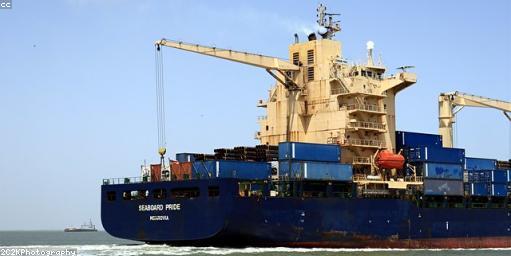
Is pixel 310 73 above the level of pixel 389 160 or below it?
above

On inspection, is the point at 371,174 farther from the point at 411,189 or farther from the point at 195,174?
the point at 195,174

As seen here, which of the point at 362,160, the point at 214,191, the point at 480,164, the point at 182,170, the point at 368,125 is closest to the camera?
the point at 214,191

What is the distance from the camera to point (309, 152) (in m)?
48.7

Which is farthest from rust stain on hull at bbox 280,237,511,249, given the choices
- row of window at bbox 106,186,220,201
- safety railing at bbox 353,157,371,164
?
safety railing at bbox 353,157,371,164

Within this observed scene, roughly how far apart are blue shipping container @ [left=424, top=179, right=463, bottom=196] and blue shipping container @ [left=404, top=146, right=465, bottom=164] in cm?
149

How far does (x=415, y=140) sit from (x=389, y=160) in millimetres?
5578

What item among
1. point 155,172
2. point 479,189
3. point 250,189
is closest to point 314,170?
point 250,189

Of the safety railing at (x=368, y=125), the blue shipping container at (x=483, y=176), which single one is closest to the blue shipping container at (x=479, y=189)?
the blue shipping container at (x=483, y=176)

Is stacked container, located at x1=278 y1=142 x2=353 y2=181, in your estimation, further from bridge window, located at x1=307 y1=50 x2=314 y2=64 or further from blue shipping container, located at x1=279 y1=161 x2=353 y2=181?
bridge window, located at x1=307 y1=50 x2=314 y2=64

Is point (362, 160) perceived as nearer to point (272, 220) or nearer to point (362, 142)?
point (362, 142)

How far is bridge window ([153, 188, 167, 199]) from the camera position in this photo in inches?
1893

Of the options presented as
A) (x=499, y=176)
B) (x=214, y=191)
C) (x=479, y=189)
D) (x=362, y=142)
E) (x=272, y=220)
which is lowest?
(x=272, y=220)

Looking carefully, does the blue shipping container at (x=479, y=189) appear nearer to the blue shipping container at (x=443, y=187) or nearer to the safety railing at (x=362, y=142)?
the blue shipping container at (x=443, y=187)

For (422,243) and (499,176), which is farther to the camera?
(499,176)
